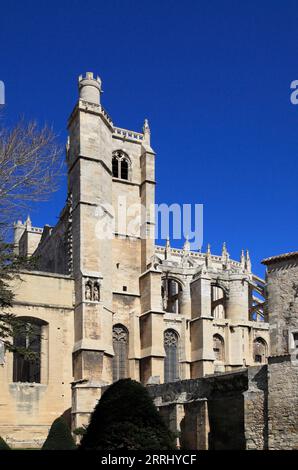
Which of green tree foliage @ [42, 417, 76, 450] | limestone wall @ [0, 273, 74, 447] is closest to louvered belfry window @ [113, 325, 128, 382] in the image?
limestone wall @ [0, 273, 74, 447]

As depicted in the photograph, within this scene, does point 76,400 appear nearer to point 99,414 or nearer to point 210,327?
point 210,327

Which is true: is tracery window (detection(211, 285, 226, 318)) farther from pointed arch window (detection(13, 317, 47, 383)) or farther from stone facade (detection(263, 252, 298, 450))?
stone facade (detection(263, 252, 298, 450))

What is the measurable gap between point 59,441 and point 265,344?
2244 centimetres

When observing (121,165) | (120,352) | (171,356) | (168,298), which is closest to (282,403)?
(120,352)

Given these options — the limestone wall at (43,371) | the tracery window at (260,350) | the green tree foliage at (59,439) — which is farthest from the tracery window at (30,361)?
the tracery window at (260,350)

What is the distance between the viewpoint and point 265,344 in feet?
137

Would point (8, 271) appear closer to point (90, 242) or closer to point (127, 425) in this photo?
point (90, 242)

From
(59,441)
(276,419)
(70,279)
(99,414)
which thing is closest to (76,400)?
(70,279)

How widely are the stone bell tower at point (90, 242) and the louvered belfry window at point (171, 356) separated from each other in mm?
5514

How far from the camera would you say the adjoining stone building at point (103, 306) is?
100ft

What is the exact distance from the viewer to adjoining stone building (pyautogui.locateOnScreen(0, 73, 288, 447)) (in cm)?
3048

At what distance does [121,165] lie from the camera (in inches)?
1495

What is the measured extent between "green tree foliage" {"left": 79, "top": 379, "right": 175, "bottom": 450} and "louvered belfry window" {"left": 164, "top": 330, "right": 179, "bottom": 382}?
84.0 ft

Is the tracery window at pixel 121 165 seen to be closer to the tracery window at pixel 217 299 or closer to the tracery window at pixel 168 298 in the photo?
the tracery window at pixel 168 298
